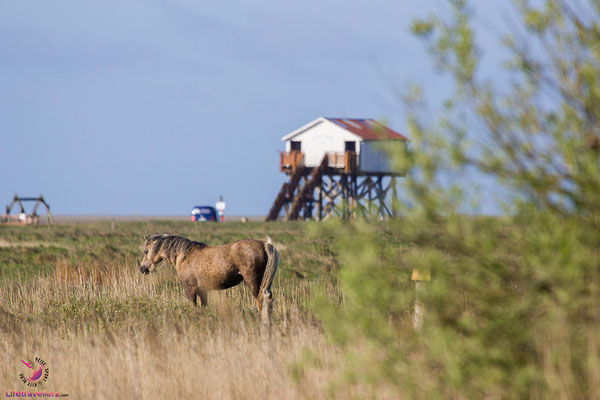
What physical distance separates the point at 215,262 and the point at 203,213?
2597 inches

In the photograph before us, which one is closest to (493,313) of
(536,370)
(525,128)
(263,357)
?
(536,370)

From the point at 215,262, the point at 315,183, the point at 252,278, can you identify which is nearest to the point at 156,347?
the point at 252,278

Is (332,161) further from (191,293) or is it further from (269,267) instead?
(269,267)

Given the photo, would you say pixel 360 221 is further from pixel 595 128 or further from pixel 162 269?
pixel 162 269

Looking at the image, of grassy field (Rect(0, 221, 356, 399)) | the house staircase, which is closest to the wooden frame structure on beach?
the house staircase

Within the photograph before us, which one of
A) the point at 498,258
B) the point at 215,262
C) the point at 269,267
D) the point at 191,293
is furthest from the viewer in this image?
the point at 191,293

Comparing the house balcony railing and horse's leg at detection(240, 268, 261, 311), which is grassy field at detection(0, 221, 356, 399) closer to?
horse's leg at detection(240, 268, 261, 311)

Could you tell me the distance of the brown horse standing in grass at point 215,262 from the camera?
12.0m

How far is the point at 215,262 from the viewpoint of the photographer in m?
12.2

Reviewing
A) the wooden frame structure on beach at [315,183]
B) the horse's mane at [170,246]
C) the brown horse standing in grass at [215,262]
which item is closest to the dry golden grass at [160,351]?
the brown horse standing in grass at [215,262]

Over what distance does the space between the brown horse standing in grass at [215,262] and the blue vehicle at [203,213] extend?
212 feet

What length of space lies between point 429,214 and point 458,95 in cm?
93

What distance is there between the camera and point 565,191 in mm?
5242

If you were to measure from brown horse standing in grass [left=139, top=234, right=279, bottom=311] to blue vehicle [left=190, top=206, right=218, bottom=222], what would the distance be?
212 ft
